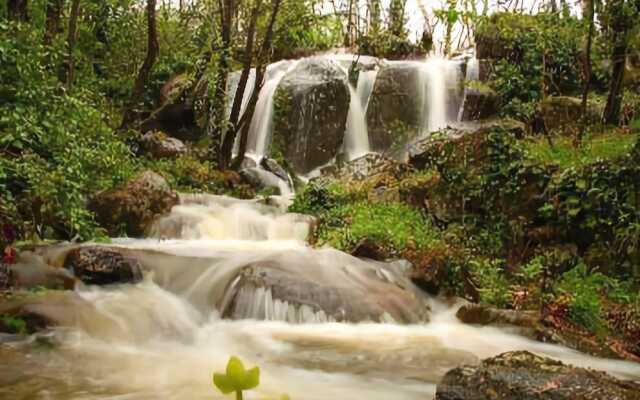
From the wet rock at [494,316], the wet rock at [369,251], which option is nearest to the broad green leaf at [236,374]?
the wet rock at [494,316]

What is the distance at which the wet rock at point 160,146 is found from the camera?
13.3 metres

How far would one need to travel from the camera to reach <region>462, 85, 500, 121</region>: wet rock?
1496 centimetres

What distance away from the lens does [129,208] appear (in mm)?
9297

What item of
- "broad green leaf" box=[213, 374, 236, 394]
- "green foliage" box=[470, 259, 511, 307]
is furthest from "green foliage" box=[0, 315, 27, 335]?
"broad green leaf" box=[213, 374, 236, 394]

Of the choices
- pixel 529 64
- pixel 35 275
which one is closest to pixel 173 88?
pixel 529 64

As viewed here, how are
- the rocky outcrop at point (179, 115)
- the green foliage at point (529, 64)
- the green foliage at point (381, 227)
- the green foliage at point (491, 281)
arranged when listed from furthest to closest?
the rocky outcrop at point (179, 115) < the green foliage at point (529, 64) < the green foliage at point (381, 227) < the green foliage at point (491, 281)

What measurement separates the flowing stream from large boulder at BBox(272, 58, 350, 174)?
6665mm

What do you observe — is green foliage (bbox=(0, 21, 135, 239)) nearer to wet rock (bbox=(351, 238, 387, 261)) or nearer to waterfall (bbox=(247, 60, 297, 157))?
wet rock (bbox=(351, 238, 387, 261))

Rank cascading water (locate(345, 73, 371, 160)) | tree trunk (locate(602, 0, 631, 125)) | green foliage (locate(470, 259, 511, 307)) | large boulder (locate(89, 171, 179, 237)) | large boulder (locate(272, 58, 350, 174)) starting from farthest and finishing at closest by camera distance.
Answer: cascading water (locate(345, 73, 371, 160))
large boulder (locate(272, 58, 350, 174))
tree trunk (locate(602, 0, 631, 125))
large boulder (locate(89, 171, 179, 237))
green foliage (locate(470, 259, 511, 307))

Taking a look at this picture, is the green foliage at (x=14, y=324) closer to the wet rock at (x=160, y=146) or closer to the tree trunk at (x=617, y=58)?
the wet rock at (x=160, y=146)

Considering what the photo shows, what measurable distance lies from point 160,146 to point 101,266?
22.6ft

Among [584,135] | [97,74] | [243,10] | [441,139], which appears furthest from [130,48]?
[584,135]

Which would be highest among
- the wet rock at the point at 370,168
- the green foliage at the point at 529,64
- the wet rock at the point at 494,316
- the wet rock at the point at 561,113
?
the green foliage at the point at 529,64

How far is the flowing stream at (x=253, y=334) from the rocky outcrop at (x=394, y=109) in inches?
315
